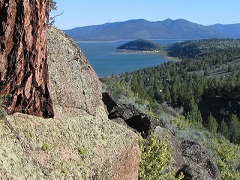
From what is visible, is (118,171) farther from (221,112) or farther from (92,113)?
(221,112)

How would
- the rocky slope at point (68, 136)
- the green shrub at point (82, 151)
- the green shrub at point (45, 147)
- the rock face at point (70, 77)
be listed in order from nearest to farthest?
the rocky slope at point (68, 136)
the green shrub at point (45, 147)
the green shrub at point (82, 151)
the rock face at point (70, 77)

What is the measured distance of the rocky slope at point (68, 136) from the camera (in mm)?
14016

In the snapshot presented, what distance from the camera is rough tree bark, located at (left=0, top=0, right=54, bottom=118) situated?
13.8 m

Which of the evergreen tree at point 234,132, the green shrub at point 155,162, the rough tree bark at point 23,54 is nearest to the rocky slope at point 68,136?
the rough tree bark at point 23,54

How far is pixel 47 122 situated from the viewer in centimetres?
1614

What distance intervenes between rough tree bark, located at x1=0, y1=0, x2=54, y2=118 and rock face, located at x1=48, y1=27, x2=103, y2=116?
2646 mm

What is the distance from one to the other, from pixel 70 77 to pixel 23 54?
217 inches

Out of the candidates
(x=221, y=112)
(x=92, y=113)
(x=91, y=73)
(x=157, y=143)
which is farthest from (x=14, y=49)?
(x=221, y=112)

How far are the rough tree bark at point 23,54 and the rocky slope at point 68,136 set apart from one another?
0.71 meters

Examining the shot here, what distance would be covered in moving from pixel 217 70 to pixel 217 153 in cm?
15083

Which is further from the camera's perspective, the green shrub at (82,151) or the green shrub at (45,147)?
the green shrub at (82,151)

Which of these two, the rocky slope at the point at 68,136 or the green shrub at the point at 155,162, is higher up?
the rocky slope at the point at 68,136

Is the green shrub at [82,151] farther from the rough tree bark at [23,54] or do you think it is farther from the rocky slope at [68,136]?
the rough tree bark at [23,54]

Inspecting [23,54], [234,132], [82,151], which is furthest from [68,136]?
[234,132]
